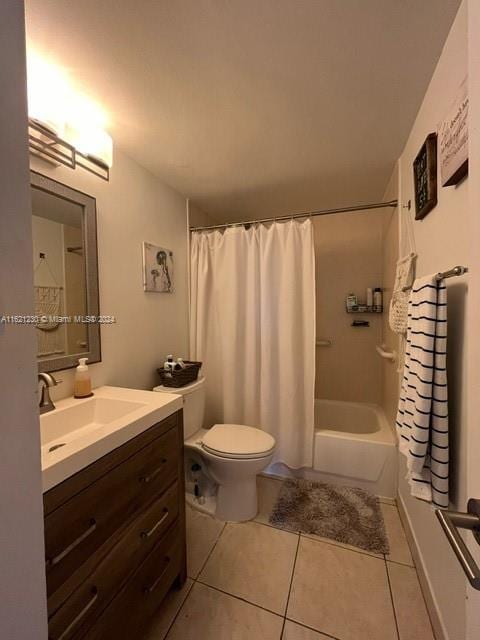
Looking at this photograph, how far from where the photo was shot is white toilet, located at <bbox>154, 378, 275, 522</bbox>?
1.55 m

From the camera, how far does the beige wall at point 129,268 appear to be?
4.89 ft

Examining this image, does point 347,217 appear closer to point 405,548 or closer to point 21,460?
point 405,548

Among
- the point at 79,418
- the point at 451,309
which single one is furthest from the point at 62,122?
the point at 451,309

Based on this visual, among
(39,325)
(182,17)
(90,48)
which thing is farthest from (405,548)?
(90,48)

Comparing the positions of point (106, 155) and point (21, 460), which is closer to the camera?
point (21, 460)

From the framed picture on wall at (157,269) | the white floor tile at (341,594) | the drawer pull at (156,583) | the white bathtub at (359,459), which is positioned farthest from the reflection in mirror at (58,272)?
the white bathtub at (359,459)

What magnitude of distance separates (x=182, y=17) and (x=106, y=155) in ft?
2.30

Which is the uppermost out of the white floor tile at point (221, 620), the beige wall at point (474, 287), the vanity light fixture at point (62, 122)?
the vanity light fixture at point (62, 122)

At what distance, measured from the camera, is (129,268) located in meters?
1.69

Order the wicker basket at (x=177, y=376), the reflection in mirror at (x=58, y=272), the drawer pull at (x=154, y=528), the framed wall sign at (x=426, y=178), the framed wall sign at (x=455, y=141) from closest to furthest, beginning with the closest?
the framed wall sign at (x=455, y=141) < the drawer pull at (x=154, y=528) < the framed wall sign at (x=426, y=178) < the reflection in mirror at (x=58, y=272) < the wicker basket at (x=177, y=376)

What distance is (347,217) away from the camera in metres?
2.67

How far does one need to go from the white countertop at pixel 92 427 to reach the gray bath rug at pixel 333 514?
1106mm

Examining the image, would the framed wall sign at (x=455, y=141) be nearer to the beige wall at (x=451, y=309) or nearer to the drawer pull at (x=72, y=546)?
the beige wall at (x=451, y=309)

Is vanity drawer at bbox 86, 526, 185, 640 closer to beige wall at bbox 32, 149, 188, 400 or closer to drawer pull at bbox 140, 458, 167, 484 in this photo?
drawer pull at bbox 140, 458, 167, 484
